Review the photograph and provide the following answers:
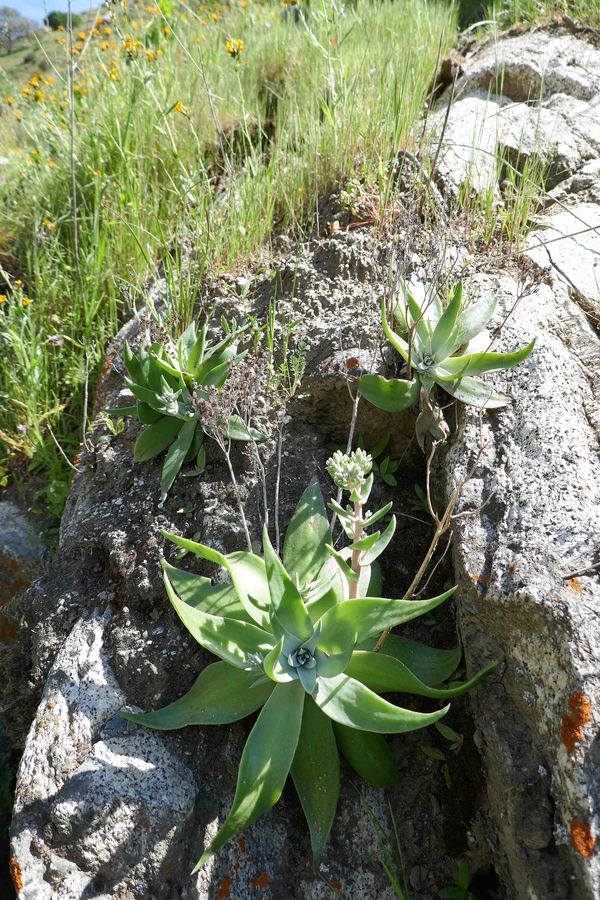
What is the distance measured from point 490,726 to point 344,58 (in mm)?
3931

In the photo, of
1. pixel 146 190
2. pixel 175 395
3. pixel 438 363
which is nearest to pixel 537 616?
pixel 438 363

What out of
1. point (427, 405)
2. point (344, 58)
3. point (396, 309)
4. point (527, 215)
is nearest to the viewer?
point (427, 405)

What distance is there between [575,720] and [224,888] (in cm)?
112

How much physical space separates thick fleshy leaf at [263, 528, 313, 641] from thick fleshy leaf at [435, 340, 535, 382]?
100 centimetres

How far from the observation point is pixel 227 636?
6.89 ft

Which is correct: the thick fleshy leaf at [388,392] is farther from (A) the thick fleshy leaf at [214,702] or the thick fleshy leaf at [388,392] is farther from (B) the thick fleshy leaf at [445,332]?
(A) the thick fleshy leaf at [214,702]

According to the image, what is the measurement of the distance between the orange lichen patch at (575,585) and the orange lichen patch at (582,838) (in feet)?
1.85

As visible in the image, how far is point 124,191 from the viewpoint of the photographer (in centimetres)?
373

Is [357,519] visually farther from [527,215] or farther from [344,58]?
[344,58]

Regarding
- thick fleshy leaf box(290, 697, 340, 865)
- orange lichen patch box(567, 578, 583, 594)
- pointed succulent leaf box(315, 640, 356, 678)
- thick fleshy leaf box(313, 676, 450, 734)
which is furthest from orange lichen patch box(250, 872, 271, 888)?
orange lichen patch box(567, 578, 583, 594)

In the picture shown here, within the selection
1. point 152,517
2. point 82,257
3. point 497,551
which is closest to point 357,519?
point 497,551

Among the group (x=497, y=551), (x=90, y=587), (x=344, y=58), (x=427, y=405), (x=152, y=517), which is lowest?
(x=90, y=587)

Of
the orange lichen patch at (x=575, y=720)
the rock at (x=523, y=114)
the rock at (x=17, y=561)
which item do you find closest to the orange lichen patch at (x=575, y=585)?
the orange lichen patch at (x=575, y=720)

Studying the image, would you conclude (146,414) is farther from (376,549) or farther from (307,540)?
(376,549)
